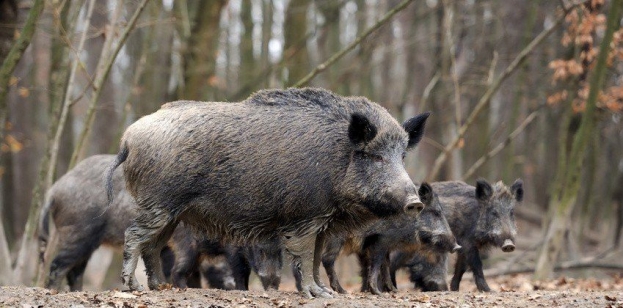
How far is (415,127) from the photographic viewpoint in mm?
8703

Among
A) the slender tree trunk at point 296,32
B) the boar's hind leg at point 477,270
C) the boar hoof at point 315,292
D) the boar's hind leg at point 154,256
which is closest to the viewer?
the boar hoof at point 315,292

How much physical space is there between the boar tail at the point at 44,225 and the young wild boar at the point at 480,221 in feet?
15.5

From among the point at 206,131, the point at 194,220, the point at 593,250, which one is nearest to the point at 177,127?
the point at 206,131

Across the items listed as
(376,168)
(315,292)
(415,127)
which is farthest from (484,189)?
(315,292)

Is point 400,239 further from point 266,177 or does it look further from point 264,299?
point 264,299

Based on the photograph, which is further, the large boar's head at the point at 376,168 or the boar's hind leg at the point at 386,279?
the boar's hind leg at the point at 386,279

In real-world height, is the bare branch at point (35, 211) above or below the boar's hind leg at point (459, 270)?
above

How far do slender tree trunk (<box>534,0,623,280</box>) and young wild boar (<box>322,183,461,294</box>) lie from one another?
12.0 ft

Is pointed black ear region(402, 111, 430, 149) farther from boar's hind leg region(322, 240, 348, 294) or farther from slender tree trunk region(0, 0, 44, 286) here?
slender tree trunk region(0, 0, 44, 286)

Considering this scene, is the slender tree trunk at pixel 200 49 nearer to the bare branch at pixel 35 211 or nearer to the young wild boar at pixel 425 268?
the bare branch at pixel 35 211

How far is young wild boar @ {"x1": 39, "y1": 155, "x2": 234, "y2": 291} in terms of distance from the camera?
35.5ft

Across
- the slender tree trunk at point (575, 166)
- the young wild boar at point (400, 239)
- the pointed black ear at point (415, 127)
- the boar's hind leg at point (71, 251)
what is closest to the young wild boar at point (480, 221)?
the young wild boar at point (400, 239)

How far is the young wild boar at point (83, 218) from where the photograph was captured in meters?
10.8

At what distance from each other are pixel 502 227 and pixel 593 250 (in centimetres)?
1567
